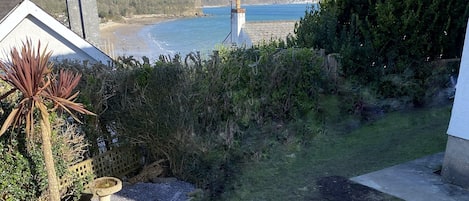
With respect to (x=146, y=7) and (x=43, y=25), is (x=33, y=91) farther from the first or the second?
(x=146, y=7)

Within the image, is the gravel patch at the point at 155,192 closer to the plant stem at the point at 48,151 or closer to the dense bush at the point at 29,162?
the dense bush at the point at 29,162

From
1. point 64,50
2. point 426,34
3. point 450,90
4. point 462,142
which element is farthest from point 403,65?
point 64,50

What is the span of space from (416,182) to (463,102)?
1.23 m

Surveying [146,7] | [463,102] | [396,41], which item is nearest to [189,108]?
[463,102]

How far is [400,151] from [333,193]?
82.7 inches

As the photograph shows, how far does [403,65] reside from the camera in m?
8.70

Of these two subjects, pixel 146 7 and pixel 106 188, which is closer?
pixel 106 188

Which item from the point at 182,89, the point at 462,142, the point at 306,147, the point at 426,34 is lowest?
the point at 306,147

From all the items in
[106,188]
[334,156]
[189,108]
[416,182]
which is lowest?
[334,156]

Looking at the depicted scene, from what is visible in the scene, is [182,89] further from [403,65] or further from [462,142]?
[403,65]

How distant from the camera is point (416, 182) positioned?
4887 mm

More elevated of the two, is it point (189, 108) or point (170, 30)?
point (189, 108)

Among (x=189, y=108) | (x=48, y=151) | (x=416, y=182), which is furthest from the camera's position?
(x=189, y=108)

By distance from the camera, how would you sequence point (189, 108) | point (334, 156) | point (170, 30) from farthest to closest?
point (170, 30)
point (334, 156)
point (189, 108)
